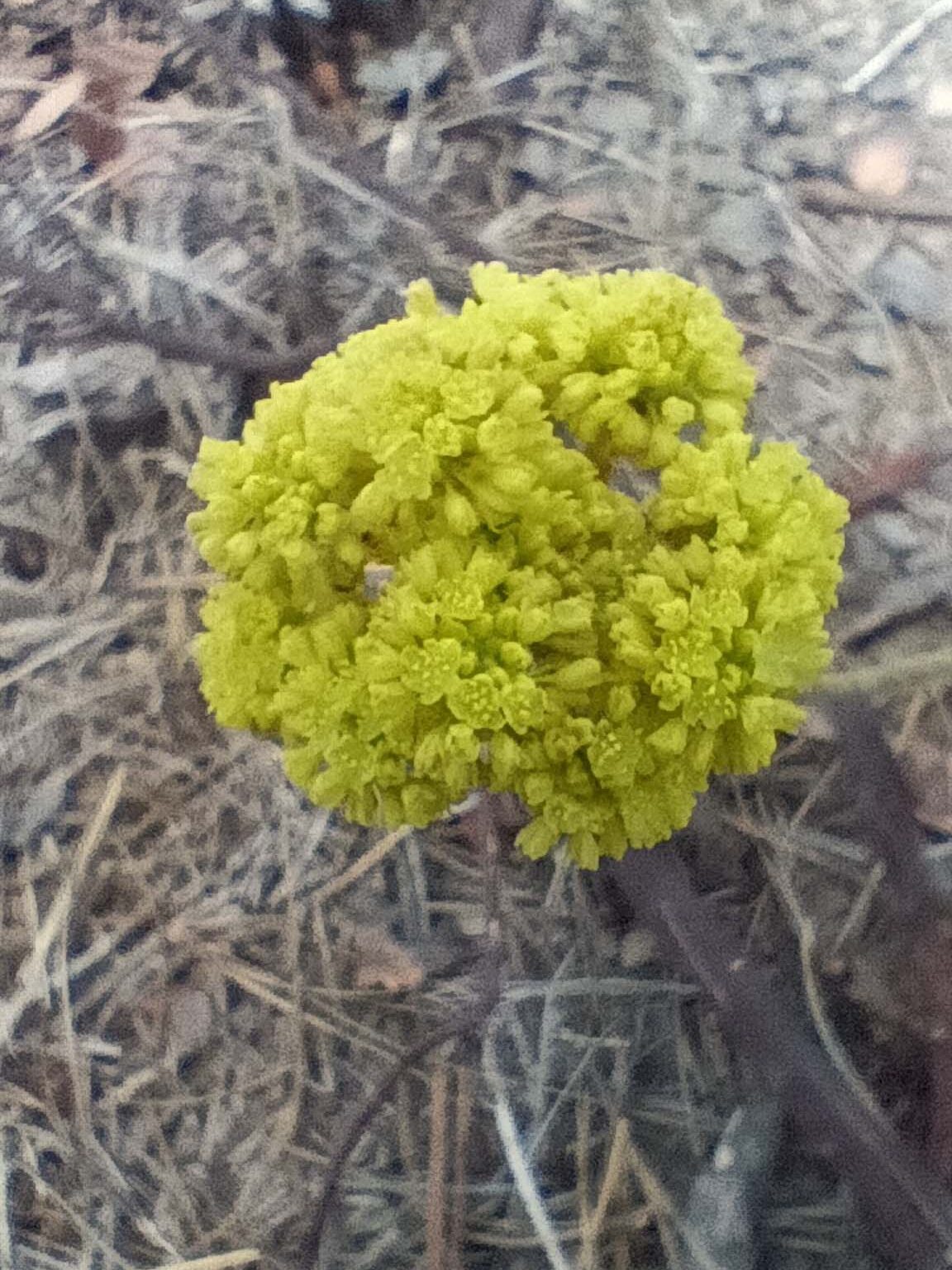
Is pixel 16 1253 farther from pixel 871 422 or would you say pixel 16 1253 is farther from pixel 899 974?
pixel 871 422

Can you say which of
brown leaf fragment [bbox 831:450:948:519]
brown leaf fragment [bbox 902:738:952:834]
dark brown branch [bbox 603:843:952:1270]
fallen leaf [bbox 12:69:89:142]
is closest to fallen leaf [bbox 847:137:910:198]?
brown leaf fragment [bbox 831:450:948:519]

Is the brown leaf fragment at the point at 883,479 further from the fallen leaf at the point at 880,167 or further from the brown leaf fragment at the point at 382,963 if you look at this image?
the brown leaf fragment at the point at 382,963

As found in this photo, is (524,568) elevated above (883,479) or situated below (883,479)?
above

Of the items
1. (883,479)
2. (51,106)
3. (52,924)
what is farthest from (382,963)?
(51,106)

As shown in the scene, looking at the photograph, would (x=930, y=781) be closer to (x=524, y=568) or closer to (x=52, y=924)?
(x=524, y=568)

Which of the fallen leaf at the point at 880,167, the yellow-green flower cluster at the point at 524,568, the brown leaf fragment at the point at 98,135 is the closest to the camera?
the yellow-green flower cluster at the point at 524,568

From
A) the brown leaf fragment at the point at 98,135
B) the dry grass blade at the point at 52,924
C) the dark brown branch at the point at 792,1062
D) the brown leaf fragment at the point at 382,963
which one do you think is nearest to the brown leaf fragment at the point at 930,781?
the dark brown branch at the point at 792,1062
